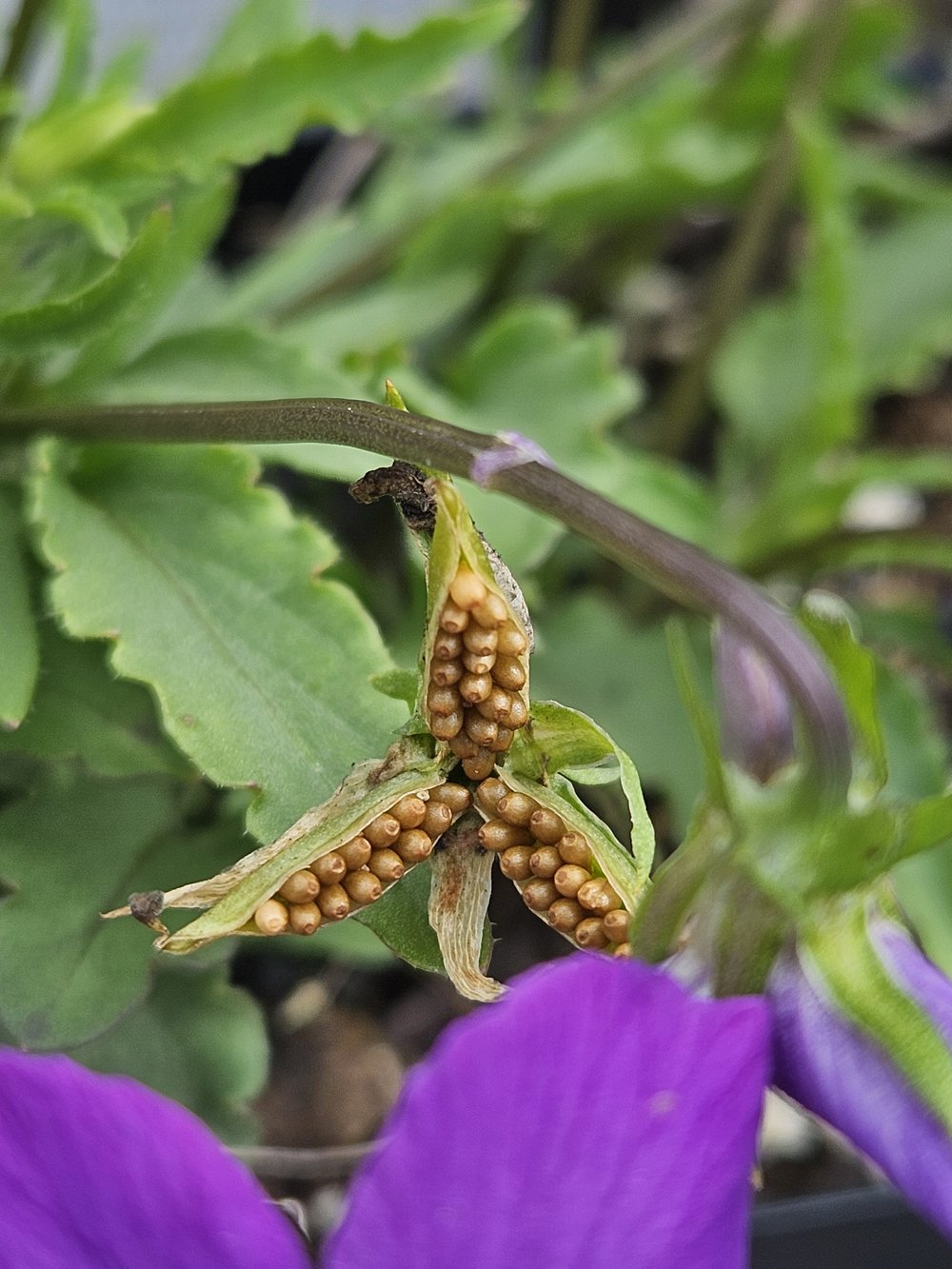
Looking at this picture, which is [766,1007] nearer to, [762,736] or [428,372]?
[762,736]

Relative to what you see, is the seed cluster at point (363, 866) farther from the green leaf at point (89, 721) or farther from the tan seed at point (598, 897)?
the green leaf at point (89, 721)

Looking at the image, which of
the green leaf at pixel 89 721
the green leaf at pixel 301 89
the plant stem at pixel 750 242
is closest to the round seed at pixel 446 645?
the green leaf at pixel 89 721

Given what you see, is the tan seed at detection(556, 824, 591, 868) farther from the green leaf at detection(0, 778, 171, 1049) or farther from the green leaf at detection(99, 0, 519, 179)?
the green leaf at detection(99, 0, 519, 179)

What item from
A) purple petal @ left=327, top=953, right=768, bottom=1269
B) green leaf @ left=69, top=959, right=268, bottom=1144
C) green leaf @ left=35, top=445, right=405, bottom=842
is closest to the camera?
purple petal @ left=327, top=953, right=768, bottom=1269

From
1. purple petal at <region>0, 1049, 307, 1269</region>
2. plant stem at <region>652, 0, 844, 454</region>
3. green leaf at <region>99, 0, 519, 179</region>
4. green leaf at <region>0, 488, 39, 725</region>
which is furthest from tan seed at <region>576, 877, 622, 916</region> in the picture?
plant stem at <region>652, 0, 844, 454</region>

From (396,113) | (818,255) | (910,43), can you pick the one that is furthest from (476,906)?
(910,43)

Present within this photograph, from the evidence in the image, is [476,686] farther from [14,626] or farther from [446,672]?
[14,626]

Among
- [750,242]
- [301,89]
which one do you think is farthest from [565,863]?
[750,242]
